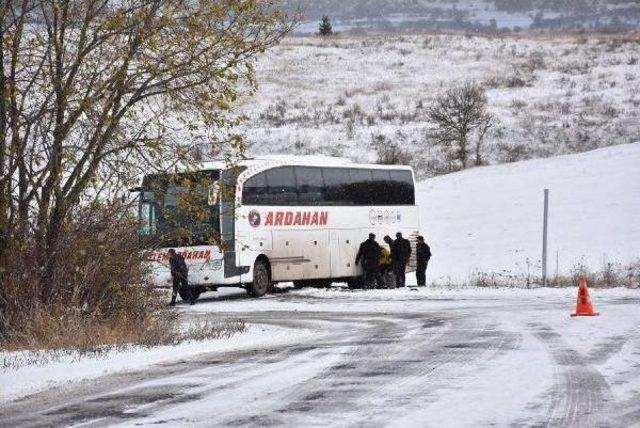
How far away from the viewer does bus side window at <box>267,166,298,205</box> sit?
34531mm

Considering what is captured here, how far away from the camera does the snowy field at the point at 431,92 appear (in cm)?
7706

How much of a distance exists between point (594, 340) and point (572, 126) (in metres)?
63.5

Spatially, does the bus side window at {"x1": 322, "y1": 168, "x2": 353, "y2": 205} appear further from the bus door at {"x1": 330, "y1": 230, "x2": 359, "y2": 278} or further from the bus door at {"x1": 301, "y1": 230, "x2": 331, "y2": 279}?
the bus door at {"x1": 301, "y1": 230, "x2": 331, "y2": 279}

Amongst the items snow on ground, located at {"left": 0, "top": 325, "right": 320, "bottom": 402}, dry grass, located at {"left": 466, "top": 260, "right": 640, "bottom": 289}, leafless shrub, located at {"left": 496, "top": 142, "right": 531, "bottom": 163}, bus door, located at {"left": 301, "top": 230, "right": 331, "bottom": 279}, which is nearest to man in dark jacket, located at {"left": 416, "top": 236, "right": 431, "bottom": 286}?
dry grass, located at {"left": 466, "top": 260, "right": 640, "bottom": 289}

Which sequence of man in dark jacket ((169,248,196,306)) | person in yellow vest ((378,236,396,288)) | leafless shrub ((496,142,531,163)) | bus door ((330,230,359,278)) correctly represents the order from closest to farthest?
1. man in dark jacket ((169,248,196,306))
2. bus door ((330,230,359,278))
3. person in yellow vest ((378,236,396,288))
4. leafless shrub ((496,142,531,163))

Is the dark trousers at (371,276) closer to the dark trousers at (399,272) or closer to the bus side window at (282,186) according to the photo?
the dark trousers at (399,272)

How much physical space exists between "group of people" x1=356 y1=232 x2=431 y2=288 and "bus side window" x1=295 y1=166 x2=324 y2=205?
69.8 inches

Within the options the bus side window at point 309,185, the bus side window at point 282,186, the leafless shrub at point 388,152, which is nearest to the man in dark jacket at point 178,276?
the bus side window at point 282,186

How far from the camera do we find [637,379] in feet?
41.9

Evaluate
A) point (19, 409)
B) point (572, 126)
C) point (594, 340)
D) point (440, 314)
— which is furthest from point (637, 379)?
point (572, 126)

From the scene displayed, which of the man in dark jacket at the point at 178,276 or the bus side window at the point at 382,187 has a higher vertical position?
the bus side window at the point at 382,187

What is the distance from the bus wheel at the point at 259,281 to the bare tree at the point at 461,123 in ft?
123

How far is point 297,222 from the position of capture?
3572cm

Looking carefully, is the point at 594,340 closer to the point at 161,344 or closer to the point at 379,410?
the point at 161,344
